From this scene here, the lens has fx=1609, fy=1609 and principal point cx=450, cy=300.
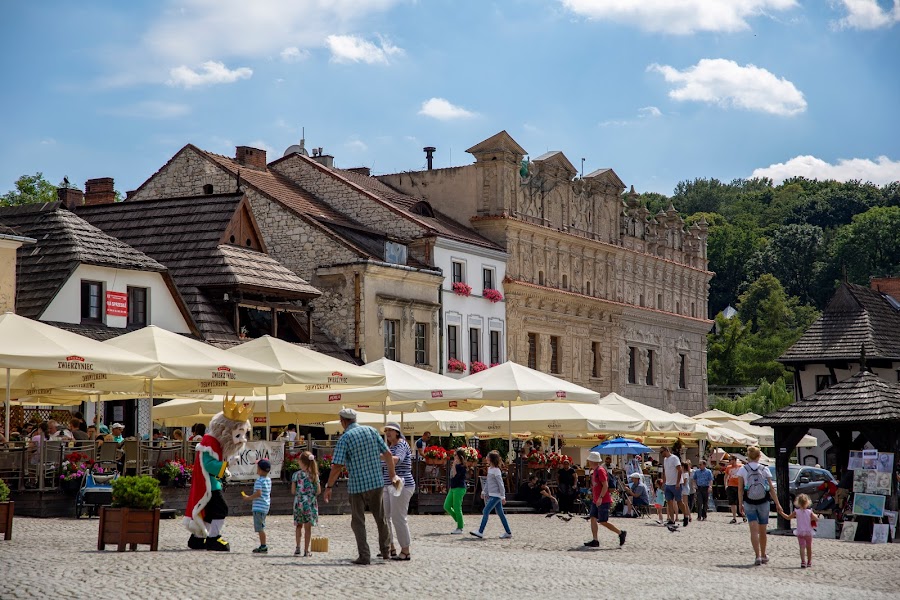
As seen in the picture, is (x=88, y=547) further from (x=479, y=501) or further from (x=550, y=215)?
(x=550, y=215)

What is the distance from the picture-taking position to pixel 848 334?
200 feet

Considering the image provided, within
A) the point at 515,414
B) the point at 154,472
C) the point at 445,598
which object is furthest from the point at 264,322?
the point at 445,598

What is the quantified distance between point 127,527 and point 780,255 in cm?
10797

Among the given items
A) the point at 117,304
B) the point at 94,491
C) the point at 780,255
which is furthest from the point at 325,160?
the point at 780,255

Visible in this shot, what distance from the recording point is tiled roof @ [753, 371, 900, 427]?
31.1 metres

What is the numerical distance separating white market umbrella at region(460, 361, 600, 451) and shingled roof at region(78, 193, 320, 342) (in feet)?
38.9

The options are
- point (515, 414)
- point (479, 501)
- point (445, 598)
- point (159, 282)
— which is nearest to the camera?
point (445, 598)

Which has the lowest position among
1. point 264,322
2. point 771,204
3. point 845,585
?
point 845,585

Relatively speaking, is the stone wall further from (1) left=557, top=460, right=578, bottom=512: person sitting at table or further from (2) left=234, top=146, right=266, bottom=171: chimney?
(1) left=557, top=460, right=578, bottom=512: person sitting at table

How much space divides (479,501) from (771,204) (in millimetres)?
108642

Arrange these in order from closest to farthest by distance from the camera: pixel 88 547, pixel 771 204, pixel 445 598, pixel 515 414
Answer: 1. pixel 445 598
2. pixel 88 547
3. pixel 515 414
4. pixel 771 204

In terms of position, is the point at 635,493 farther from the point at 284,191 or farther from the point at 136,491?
the point at 284,191

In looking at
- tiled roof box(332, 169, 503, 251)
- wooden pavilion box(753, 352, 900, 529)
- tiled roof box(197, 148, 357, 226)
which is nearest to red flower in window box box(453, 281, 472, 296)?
tiled roof box(332, 169, 503, 251)

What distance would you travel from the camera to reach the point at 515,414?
3897 centimetres
